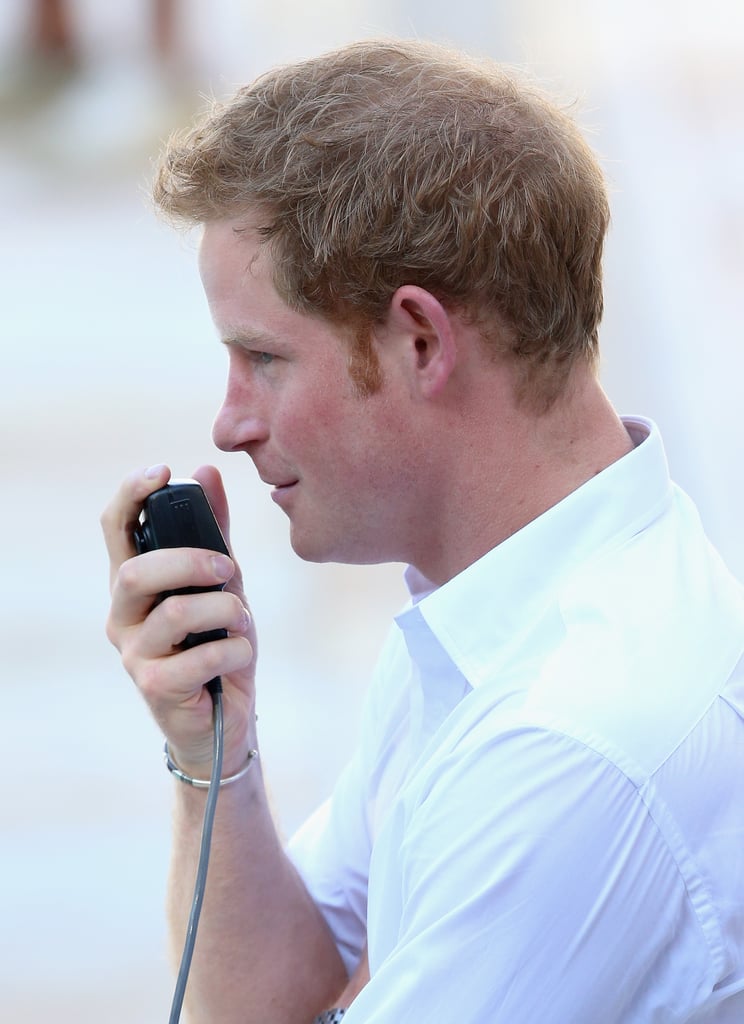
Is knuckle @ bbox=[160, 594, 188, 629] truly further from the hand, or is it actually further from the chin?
the chin

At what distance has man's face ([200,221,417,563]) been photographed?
848 mm

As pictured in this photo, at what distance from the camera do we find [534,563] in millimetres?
812

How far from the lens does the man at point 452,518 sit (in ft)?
2.12

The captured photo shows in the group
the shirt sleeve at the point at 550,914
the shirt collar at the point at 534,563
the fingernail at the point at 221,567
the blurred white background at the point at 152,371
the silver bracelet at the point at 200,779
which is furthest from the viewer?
the blurred white background at the point at 152,371


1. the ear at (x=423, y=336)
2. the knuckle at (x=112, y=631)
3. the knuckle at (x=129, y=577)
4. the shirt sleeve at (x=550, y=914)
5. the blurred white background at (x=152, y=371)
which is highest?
the blurred white background at (x=152, y=371)

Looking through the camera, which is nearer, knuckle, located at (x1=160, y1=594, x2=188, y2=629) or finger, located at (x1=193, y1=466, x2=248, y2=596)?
knuckle, located at (x1=160, y1=594, x2=188, y2=629)

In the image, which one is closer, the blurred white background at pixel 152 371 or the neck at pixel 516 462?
the neck at pixel 516 462

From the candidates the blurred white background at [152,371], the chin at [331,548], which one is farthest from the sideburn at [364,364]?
the blurred white background at [152,371]

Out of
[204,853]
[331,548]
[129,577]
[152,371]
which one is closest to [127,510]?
[129,577]

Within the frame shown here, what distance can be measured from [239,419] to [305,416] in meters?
0.06

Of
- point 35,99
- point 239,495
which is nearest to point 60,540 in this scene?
point 239,495

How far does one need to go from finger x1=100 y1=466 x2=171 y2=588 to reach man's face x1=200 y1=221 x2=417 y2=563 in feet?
0.30

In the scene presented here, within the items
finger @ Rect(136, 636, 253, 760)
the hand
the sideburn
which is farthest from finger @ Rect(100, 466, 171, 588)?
the sideburn

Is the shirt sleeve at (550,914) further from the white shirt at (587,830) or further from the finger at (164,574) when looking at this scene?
the finger at (164,574)
